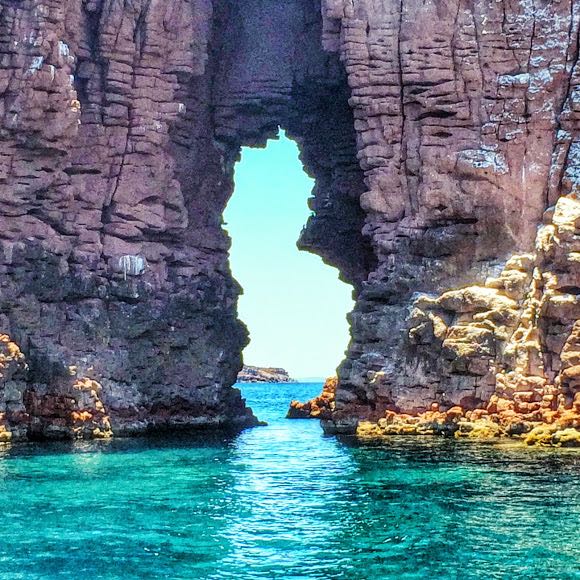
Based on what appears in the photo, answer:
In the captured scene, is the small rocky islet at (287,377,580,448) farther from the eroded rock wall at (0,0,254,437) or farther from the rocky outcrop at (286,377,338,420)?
the rocky outcrop at (286,377,338,420)

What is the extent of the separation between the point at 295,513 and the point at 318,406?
1888 inches

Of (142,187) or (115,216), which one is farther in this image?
(142,187)

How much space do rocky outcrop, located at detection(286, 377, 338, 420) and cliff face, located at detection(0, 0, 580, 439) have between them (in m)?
16.5

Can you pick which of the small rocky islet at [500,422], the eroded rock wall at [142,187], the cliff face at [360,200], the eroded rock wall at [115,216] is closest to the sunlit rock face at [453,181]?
the cliff face at [360,200]

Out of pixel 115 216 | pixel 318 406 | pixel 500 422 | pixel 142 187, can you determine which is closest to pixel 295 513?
pixel 500 422

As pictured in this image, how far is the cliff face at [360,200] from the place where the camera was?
44.8 meters

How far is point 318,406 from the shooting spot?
73625mm

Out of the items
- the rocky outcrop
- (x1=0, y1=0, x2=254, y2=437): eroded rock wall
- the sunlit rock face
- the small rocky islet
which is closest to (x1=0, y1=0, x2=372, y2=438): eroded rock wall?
(x1=0, y1=0, x2=254, y2=437): eroded rock wall

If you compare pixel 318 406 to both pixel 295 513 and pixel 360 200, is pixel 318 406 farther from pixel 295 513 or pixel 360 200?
pixel 295 513

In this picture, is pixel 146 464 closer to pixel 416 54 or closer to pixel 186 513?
pixel 186 513

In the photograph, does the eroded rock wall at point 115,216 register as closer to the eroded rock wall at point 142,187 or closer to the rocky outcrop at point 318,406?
the eroded rock wall at point 142,187

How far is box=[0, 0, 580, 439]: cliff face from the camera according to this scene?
4478 cm

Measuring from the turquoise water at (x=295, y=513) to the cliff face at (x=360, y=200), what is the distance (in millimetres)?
6561

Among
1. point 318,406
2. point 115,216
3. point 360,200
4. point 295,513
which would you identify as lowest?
point 318,406
